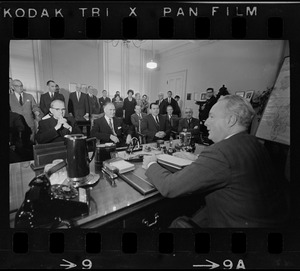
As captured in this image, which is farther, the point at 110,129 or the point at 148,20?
the point at 110,129

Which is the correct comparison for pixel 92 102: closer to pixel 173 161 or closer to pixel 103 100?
pixel 103 100

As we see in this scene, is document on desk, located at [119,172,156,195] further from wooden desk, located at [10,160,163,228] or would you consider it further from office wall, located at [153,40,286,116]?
office wall, located at [153,40,286,116]

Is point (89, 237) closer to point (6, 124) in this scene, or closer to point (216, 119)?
point (6, 124)

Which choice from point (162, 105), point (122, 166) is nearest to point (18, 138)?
point (122, 166)

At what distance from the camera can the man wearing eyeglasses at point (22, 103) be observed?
0.91 metres

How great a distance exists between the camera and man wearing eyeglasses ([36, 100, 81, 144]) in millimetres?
935

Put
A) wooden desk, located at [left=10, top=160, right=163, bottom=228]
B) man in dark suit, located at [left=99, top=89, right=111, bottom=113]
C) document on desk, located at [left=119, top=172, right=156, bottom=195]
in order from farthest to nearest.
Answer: man in dark suit, located at [left=99, top=89, right=111, bottom=113], document on desk, located at [left=119, top=172, right=156, bottom=195], wooden desk, located at [left=10, top=160, right=163, bottom=228]

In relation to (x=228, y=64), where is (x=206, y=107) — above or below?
below

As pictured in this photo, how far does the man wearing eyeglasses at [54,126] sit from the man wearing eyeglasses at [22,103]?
0.06 meters

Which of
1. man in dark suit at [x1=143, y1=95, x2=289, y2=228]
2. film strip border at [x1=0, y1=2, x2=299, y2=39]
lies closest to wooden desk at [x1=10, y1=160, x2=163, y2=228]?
man in dark suit at [x1=143, y1=95, x2=289, y2=228]

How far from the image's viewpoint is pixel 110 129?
40.8 inches

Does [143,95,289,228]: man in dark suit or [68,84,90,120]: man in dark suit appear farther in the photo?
[68,84,90,120]: man in dark suit

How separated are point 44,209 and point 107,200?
25 cm

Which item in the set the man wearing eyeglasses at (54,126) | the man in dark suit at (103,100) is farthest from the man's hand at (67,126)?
the man in dark suit at (103,100)
